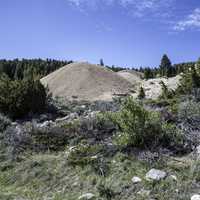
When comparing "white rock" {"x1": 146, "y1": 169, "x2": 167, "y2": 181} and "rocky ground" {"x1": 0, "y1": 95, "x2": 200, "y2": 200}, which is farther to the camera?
"white rock" {"x1": 146, "y1": 169, "x2": 167, "y2": 181}

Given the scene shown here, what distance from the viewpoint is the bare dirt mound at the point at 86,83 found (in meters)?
31.6

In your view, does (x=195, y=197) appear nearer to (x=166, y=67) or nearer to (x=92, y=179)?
(x=92, y=179)

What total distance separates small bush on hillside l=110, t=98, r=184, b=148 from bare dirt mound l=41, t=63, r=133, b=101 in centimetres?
2205

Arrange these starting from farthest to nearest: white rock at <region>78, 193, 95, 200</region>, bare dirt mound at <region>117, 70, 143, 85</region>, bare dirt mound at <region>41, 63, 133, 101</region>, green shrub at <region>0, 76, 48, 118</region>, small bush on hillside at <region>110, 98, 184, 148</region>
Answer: bare dirt mound at <region>117, 70, 143, 85</region>
bare dirt mound at <region>41, 63, 133, 101</region>
green shrub at <region>0, 76, 48, 118</region>
small bush on hillside at <region>110, 98, 184, 148</region>
white rock at <region>78, 193, 95, 200</region>

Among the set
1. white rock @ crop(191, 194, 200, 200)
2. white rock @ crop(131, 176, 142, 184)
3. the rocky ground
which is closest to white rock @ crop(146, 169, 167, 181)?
the rocky ground

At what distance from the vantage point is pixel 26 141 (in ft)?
26.1

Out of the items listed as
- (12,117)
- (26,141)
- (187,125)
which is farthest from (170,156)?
(12,117)

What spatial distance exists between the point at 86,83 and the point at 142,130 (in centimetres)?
2844

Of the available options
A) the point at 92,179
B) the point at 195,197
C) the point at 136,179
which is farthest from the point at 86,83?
the point at 195,197

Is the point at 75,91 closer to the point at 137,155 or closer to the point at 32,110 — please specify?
the point at 32,110

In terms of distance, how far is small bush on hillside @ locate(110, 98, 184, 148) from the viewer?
686 centimetres

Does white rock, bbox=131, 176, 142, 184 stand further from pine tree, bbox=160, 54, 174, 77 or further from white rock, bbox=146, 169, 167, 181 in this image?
pine tree, bbox=160, 54, 174, 77

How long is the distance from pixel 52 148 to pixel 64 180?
1869 mm

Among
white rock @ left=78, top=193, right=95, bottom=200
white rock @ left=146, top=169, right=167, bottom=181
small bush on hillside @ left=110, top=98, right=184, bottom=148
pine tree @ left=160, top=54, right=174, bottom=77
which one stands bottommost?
white rock @ left=78, top=193, right=95, bottom=200
